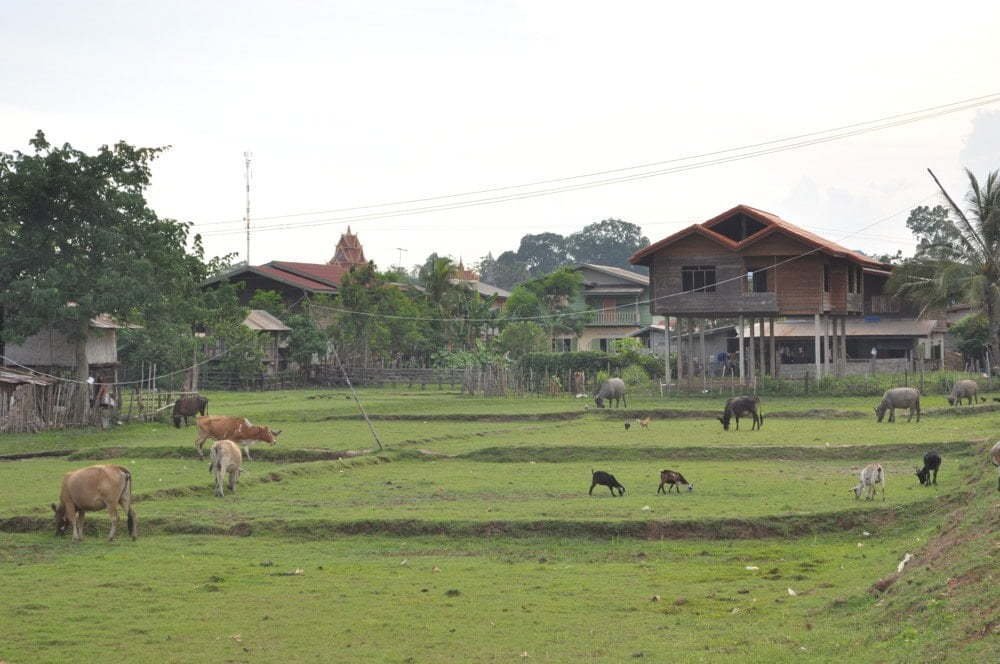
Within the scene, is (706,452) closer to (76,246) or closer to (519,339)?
(76,246)

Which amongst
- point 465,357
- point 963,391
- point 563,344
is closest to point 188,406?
point 963,391

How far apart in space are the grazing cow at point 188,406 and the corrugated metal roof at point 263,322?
2388cm

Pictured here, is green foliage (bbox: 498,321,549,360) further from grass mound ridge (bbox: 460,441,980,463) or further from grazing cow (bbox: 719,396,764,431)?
grass mound ridge (bbox: 460,441,980,463)

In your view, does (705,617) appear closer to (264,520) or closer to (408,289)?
(264,520)

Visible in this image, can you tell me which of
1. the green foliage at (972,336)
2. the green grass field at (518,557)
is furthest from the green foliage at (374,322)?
the green grass field at (518,557)

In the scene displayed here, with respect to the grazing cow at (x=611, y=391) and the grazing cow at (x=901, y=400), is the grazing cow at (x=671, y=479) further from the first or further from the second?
the grazing cow at (x=611, y=391)

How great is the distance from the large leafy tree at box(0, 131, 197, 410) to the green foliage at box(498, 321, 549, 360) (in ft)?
97.6


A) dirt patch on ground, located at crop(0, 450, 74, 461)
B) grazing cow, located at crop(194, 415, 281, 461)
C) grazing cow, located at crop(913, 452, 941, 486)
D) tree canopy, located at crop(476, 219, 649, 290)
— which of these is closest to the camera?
grazing cow, located at crop(913, 452, 941, 486)

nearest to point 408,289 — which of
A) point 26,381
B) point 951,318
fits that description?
point 951,318

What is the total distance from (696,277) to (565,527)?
3855 centimetres

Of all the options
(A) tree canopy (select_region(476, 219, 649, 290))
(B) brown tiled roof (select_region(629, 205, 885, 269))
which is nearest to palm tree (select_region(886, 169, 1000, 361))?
(B) brown tiled roof (select_region(629, 205, 885, 269))

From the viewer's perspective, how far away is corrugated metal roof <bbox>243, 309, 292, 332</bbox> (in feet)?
225

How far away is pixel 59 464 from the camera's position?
3167 cm

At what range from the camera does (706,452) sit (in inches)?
1222
